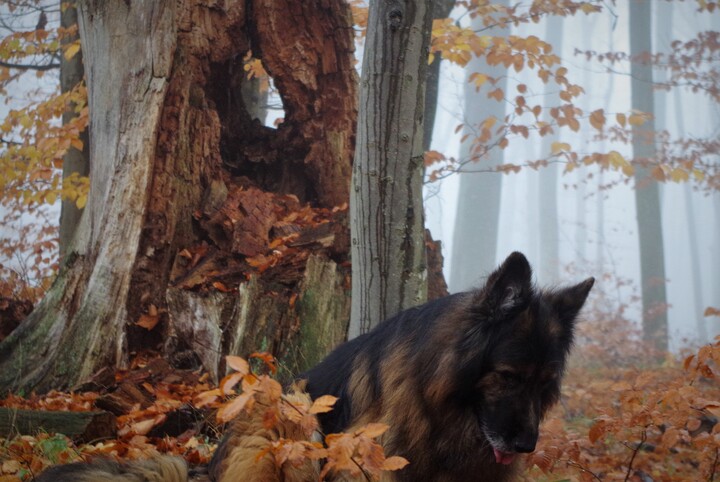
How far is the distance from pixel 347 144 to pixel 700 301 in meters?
54.1

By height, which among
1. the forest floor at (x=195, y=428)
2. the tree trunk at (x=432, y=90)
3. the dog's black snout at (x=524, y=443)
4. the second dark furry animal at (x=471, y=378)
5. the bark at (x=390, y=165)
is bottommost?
the forest floor at (x=195, y=428)

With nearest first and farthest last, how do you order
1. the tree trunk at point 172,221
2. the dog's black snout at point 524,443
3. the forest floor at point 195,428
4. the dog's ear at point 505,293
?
the dog's black snout at point 524,443 → the dog's ear at point 505,293 → the forest floor at point 195,428 → the tree trunk at point 172,221

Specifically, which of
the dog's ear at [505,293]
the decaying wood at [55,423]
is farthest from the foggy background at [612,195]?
the dog's ear at [505,293]

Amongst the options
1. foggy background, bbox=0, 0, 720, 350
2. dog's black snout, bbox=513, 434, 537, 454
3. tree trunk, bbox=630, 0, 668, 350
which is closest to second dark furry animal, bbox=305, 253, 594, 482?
dog's black snout, bbox=513, 434, 537, 454

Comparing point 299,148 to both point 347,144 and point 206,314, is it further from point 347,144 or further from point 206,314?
point 206,314

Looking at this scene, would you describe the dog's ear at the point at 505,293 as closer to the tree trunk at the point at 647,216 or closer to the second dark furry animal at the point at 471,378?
the second dark furry animal at the point at 471,378

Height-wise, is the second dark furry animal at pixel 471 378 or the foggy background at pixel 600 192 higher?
the foggy background at pixel 600 192

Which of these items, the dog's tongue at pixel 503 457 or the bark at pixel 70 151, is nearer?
the dog's tongue at pixel 503 457

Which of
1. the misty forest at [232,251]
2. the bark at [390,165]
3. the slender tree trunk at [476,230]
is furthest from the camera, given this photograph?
the slender tree trunk at [476,230]

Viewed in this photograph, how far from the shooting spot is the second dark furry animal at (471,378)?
11.3ft

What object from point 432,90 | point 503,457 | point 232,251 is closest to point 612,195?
point 432,90

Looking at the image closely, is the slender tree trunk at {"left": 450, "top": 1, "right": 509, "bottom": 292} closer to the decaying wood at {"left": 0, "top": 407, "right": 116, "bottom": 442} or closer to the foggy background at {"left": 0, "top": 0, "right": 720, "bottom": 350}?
the foggy background at {"left": 0, "top": 0, "right": 720, "bottom": 350}

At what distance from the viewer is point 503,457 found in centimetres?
359

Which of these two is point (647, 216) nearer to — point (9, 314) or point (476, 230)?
point (476, 230)
